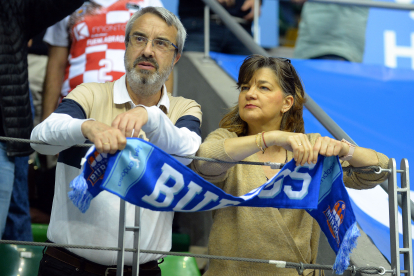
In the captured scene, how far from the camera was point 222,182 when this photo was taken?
2.46m

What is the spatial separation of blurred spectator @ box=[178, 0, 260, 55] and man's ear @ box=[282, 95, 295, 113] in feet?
7.02

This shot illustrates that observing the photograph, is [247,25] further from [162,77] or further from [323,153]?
[323,153]

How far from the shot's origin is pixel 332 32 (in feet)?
16.5

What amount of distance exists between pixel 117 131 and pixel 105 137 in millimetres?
48

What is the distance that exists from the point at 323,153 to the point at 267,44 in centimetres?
380

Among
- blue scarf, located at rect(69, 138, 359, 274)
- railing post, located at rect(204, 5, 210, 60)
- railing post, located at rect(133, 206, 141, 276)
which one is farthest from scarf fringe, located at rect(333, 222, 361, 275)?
railing post, located at rect(204, 5, 210, 60)

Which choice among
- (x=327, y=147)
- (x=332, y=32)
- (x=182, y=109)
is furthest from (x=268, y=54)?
(x=327, y=147)

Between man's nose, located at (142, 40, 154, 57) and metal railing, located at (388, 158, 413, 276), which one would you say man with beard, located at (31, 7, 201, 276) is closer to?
man's nose, located at (142, 40, 154, 57)

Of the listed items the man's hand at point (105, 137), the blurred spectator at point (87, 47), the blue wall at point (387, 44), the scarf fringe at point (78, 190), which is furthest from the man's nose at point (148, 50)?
the blue wall at point (387, 44)

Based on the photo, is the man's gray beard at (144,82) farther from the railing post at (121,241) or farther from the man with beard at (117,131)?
the railing post at (121,241)

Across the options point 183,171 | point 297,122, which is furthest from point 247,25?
point 183,171

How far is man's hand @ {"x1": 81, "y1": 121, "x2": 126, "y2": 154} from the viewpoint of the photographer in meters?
1.90

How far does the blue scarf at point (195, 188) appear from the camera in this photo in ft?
6.40

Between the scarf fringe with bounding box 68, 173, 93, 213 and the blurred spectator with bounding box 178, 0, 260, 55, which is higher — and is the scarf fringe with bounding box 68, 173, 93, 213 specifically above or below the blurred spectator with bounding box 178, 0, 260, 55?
below
